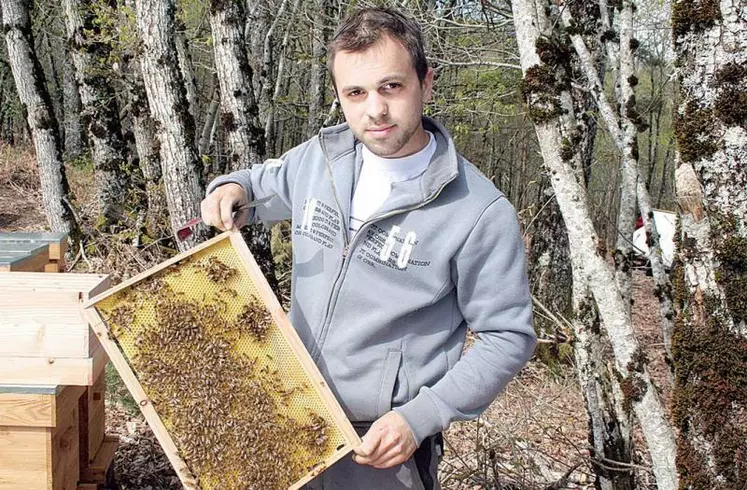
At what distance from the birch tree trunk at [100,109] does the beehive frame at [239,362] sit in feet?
21.9

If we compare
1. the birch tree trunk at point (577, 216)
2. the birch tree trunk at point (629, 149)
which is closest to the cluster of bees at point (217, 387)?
the birch tree trunk at point (577, 216)

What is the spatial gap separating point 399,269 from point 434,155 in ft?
1.22

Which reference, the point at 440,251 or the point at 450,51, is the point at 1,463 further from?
the point at 450,51

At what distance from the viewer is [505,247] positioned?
185 cm

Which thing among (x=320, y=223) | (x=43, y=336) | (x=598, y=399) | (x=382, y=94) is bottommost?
(x=598, y=399)

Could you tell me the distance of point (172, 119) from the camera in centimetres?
582

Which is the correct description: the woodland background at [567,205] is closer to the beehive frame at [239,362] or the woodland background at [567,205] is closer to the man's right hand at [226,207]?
the beehive frame at [239,362]

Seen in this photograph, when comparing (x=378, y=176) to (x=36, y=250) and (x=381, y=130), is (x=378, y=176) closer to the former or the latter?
(x=381, y=130)

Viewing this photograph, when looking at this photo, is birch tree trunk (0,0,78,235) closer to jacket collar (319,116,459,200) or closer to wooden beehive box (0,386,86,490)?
wooden beehive box (0,386,86,490)

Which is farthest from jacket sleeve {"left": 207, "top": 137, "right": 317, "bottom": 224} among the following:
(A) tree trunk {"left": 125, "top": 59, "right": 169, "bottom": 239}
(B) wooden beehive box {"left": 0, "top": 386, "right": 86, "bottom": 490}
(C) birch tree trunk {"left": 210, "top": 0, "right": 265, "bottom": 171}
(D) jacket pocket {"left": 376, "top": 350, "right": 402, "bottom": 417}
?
(A) tree trunk {"left": 125, "top": 59, "right": 169, "bottom": 239}

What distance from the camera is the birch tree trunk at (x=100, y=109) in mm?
8195

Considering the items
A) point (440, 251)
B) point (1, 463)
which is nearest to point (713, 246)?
point (440, 251)

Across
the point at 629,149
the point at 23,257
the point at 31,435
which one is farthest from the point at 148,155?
the point at 629,149

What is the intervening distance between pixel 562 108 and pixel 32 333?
7.98ft
